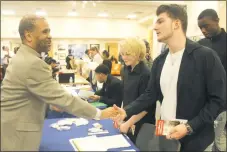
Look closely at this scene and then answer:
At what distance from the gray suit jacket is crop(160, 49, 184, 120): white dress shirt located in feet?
2.16

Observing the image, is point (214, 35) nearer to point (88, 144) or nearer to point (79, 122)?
point (79, 122)

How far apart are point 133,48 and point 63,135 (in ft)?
3.13

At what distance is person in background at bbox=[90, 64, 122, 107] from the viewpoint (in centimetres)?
327

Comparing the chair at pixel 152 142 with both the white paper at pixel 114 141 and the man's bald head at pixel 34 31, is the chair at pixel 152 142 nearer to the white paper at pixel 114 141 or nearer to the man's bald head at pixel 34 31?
the white paper at pixel 114 141

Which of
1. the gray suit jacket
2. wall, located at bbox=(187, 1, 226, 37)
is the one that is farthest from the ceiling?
the gray suit jacket

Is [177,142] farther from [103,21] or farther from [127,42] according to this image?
[103,21]

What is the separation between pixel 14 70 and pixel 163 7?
0.97 metres

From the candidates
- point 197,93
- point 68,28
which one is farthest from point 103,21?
point 197,93

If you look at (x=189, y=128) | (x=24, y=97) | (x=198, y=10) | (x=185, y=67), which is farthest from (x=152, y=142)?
(x=198, y=10)

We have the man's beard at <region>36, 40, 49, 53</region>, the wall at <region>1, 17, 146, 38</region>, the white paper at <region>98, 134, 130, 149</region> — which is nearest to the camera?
the man's beard at <region>36, 40, 49, 53</region>


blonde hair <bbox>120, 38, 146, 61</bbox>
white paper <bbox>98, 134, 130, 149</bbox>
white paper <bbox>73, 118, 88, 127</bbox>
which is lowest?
white paper <bbox>73, 118, 88, 127</bbox>

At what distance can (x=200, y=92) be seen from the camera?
1561 millimetres

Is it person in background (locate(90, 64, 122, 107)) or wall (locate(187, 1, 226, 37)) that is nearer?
person in background (locate(90, 64, 122, 107))

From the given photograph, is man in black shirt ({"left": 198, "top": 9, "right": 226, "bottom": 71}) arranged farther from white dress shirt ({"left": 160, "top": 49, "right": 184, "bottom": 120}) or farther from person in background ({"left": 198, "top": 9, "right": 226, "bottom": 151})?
white dress shirt ({"left": 160, "top": 49, "right": 184, "bottom": 120})
